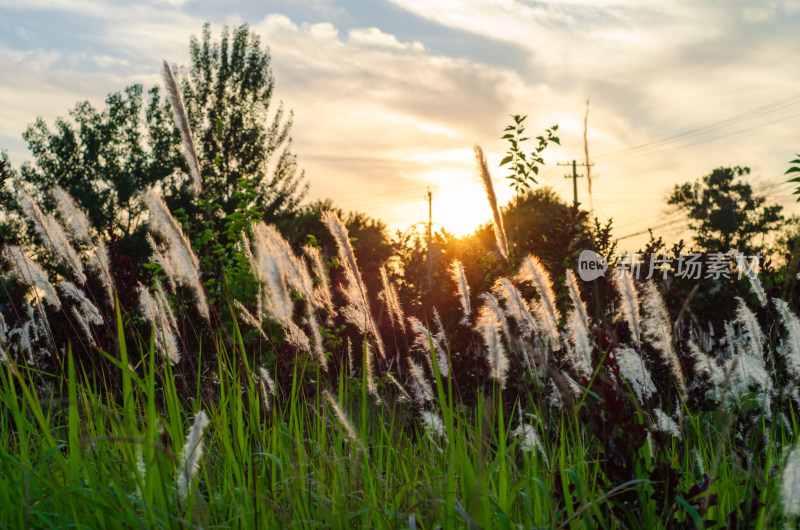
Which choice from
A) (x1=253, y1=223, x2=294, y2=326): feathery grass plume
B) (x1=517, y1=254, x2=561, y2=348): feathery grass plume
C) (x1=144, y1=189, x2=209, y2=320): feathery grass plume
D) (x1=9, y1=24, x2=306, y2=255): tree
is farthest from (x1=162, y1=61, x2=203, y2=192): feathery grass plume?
(x1=9, y1=24, x2=306, y2=255): tree

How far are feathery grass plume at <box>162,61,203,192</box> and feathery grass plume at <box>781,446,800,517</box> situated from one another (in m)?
2.05

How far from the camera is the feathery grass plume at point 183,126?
2455mm

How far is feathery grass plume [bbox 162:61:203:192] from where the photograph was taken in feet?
8.05

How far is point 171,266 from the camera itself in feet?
9.77

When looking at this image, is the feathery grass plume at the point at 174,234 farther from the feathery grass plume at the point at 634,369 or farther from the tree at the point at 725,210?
the tree at the point at 725,210

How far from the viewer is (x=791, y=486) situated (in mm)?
1232

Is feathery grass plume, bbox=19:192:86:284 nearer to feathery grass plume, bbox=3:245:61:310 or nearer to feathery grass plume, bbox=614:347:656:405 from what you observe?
feathery grass plume, bbox=3:245:61:310

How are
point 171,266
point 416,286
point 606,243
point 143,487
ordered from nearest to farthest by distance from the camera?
point 143,487 < point 171,266 < point 606,243 < point 416,286

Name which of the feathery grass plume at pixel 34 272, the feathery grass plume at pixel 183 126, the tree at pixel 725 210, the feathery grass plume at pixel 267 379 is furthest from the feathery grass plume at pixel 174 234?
the tree at pixel 725 210

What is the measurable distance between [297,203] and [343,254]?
29046mm

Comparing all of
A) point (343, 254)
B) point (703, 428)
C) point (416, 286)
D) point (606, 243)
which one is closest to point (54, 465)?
point (343, 254)

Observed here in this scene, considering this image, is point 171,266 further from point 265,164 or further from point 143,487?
point 265,164

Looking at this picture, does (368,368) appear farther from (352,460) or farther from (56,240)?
(56,240)

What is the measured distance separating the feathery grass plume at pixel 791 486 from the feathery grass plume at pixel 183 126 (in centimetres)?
205
